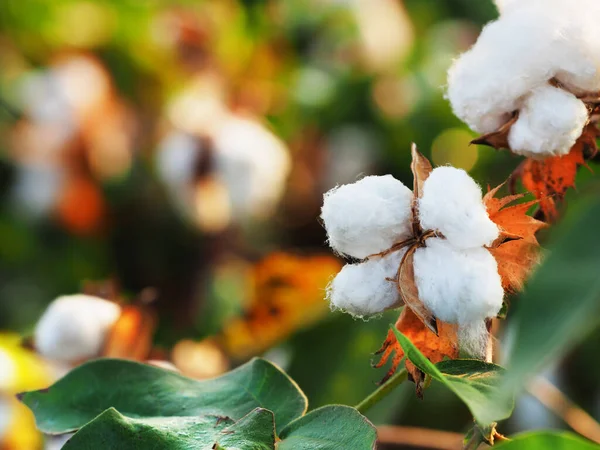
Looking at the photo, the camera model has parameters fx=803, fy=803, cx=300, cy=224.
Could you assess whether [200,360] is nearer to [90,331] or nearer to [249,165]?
[90,331]

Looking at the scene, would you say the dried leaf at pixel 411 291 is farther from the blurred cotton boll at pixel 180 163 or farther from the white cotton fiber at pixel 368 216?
the blurred cotton boll at pixel 180 163

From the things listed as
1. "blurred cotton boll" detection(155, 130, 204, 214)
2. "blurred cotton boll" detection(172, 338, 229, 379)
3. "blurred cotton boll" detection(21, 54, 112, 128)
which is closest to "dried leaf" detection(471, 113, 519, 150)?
"blurred cotton boll" detection(172, 338, 229, 379)

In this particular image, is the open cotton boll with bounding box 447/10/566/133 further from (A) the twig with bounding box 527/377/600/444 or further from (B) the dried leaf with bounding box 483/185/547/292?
(A) the twig with bounding box 527/377/600/444

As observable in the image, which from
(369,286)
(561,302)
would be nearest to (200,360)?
(369,286)

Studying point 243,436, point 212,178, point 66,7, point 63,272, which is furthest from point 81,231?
point 243,436

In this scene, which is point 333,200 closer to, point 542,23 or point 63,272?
point 542,23

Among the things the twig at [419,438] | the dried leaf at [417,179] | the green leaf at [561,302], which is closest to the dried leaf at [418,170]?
the dried leaf at [417,179]
